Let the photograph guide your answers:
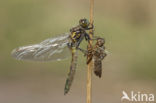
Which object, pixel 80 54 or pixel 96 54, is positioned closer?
pixel 96 54

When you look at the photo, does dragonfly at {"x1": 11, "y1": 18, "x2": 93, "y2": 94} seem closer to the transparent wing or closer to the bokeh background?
the transparent wing

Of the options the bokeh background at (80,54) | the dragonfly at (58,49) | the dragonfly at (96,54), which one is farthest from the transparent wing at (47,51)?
the bokeh background at (80,54)

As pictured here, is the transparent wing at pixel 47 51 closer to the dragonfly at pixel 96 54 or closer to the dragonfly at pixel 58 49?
the dragonfly at pixel 58 49

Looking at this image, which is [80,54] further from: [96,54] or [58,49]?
[96,54]

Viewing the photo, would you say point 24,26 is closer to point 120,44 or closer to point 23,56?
point 120,44

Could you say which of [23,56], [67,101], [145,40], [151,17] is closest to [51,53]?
[23,56]

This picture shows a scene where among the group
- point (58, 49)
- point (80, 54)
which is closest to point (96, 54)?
point (58, 49)
